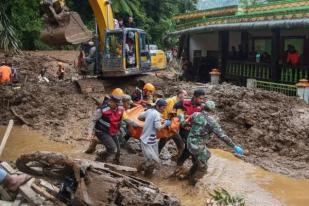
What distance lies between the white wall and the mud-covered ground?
23.1 feet

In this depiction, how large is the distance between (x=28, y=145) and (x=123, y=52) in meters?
5.40

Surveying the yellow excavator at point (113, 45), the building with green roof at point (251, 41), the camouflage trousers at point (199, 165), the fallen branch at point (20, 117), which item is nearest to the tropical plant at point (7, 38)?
the yellow excavator at point (113, 45)

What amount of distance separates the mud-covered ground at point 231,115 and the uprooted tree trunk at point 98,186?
442 cm

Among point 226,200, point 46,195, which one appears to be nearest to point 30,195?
point 46,195

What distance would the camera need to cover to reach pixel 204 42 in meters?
27.4

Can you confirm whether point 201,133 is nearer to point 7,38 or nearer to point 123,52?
point 7,38

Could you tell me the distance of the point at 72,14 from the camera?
15.5 metres

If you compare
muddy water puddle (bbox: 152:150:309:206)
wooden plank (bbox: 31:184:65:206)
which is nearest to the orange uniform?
muddy water puddle (bbox: 152:150:309:206)

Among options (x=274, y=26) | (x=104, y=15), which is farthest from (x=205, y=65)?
(x=104, y=15)

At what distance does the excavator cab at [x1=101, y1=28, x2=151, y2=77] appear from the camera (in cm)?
1736

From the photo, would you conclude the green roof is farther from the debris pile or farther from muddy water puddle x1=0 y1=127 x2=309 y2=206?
muddy water puddle x1=0 y1=127 x2=309 y2=206

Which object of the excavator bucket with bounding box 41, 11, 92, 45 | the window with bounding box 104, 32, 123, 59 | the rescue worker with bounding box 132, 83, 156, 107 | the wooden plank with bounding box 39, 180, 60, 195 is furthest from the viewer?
the window with bounding box 104, 32, 123, 59

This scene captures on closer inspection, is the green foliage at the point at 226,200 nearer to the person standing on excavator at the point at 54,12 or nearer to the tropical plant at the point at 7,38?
the tropical plant at the point at 7,38

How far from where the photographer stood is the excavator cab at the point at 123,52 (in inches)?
683
